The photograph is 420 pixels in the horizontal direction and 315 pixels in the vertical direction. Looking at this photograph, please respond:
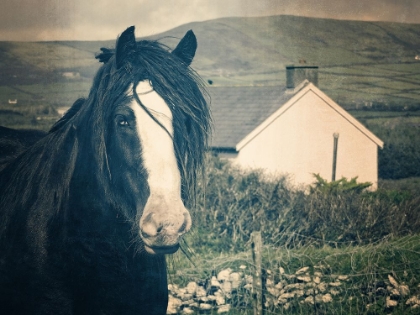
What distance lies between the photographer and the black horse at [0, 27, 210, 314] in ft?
9.37

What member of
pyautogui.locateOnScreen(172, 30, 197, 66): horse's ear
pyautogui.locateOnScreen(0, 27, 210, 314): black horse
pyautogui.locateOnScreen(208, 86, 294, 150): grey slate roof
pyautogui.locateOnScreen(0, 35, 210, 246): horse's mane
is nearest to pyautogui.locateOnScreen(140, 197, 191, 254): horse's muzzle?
pyautogui.locateOnScreen(0, 27, 210, 314): black horse

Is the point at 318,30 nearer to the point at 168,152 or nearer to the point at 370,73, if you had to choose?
the point at 370,73

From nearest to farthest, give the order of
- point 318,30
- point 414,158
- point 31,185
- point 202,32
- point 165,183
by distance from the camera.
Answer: point 165,183 < point 31,185 < point 202,32 < point 318,30 < point 414,158

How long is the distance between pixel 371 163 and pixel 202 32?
3.58m

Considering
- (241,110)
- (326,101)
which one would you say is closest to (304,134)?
(326,101)

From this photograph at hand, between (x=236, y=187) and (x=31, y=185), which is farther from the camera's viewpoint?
(x=236, y=187)

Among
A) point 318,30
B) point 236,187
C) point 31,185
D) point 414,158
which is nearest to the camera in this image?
point 31,185

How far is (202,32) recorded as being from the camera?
6.14 meters

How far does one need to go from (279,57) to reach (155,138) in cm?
457

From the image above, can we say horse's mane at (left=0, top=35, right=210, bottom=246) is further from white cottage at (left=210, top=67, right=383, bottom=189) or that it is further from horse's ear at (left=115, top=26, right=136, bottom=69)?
white cottage at (left=210, top=67, right=383, bottom=189)

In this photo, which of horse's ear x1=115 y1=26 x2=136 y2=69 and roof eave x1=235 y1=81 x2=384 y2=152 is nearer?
horse's ear x1=115 y1=26 x2=136 y2=69

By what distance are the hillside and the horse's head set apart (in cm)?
258

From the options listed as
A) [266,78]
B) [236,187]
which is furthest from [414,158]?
[236,187]

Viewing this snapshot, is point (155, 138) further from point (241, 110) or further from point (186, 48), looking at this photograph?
point (241, 110)
